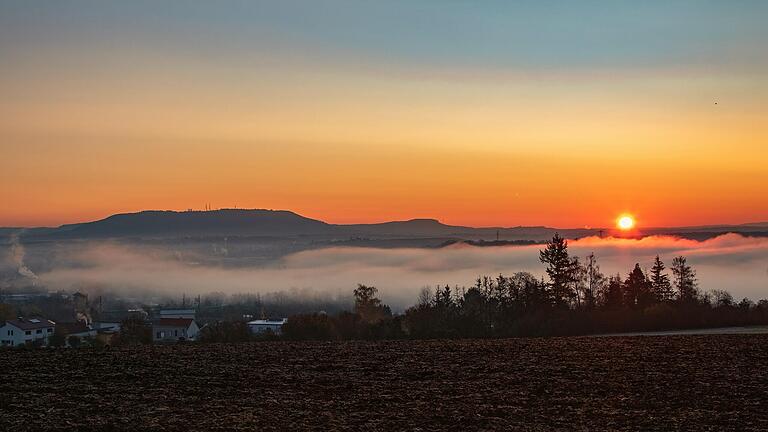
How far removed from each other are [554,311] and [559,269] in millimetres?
6078

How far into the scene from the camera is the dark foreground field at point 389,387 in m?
19.5

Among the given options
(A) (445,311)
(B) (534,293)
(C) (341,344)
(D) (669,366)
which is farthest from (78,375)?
(B) (534,293)

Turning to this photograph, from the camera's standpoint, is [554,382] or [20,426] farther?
[554,382]

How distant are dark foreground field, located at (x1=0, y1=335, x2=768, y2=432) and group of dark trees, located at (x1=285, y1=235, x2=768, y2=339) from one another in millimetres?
13067

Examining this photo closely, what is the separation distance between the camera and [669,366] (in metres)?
28.0

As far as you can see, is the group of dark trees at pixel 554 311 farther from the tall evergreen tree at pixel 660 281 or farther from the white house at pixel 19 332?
the white house at pixel 19 332

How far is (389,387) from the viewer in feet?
78.1

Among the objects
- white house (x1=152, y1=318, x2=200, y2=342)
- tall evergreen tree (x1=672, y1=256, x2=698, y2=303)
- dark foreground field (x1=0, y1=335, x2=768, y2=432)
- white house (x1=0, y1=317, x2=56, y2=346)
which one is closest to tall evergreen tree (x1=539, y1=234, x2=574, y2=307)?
tall evergreen tree (x1=672, y1=256, x2=698, y2=303)

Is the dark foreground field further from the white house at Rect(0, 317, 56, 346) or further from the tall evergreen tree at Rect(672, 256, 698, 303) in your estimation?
the white house at Rect(0, 317, 56, 346)

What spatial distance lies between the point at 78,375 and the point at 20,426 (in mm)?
7168

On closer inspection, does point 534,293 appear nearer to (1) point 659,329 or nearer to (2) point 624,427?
(1) point 659,329

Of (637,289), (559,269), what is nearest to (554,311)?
(559,269)

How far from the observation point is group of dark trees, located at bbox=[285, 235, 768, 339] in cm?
4719

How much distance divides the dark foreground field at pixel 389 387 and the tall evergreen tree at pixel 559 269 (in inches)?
1088
